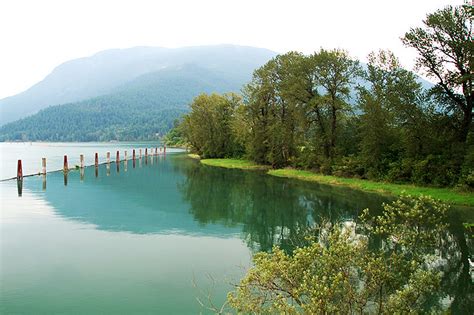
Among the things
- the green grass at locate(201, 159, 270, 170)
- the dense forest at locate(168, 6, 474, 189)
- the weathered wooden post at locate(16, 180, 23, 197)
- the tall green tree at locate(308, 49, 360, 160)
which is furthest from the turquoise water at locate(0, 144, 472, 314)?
the green grass at locate(201, 159, 270, 170)

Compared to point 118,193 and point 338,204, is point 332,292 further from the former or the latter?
point 118,193

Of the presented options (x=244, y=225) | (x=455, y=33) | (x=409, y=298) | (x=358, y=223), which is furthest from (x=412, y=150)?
(x=409, y=298)

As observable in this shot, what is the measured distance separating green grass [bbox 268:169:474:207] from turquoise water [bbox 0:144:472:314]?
254 cm

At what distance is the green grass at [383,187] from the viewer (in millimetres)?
31844

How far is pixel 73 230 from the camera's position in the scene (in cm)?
2389

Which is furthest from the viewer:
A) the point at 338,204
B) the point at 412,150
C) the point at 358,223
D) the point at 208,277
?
the point at 412,150

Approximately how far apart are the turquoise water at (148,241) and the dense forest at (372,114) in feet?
20.3

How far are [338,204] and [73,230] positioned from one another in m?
18.6

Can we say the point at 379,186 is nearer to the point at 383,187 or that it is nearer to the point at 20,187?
the point at 383,187

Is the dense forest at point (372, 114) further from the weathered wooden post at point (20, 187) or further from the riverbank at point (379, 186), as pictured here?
the weathered wooden post at point (20, 187)

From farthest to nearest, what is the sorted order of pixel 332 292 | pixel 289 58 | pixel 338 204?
pixel 289 58 < pixel 338 204 < pixel 332 292

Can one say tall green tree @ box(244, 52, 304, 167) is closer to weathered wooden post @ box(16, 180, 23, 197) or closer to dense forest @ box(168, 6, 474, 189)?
dense forest @ box(168, 6, 474, 189)

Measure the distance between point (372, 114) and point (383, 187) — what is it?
7.81m

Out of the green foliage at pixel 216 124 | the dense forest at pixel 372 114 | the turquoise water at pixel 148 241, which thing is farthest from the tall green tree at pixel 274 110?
the green foliage at pixel 216 124
